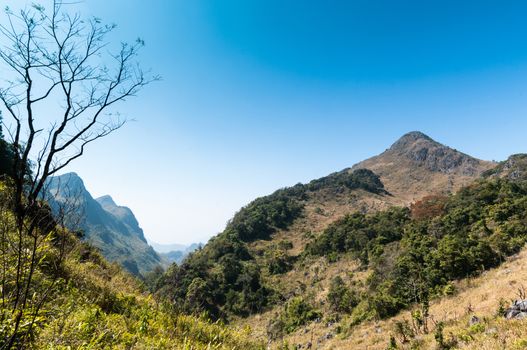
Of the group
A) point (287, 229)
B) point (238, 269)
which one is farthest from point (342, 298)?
point (287, 229)

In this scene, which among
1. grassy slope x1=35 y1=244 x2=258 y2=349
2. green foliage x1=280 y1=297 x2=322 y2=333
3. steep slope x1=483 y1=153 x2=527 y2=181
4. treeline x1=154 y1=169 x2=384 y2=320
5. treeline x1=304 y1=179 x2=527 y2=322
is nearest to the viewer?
grassy slope x1=35 y1=244 x2=258 y2=349

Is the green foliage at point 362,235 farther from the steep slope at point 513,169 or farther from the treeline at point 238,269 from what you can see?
the steep slope at point 513,169

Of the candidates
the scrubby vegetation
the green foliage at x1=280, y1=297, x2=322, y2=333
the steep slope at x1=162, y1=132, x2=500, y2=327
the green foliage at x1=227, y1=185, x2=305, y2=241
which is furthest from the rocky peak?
the scrubby vegetation

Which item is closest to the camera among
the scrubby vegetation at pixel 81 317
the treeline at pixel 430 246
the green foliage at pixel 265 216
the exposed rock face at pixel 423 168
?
the scrubby vegetation at pixel 81 317

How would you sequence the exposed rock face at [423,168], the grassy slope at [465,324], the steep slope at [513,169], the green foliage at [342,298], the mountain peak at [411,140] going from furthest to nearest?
the mountain peak at [411,140]
the exposed rock face at [423,168]
the steep slope at [513,169]
the green foliage at [342,298]
the grassy slope at [465,324]

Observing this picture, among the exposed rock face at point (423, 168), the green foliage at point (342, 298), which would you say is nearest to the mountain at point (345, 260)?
the green foliage at point (342, 298)

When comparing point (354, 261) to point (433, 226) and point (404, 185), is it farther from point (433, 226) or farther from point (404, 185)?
point (404, 185)

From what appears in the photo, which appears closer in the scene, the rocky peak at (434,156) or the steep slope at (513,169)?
the steep slope at (513,169)

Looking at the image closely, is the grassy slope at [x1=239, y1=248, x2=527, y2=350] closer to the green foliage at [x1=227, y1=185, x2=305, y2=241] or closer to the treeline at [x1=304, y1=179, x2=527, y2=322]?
the treeline at [x1=304, y1=179, x2=527, y2=322]

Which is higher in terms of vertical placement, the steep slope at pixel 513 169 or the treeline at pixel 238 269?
the steep slope at pixel 513 169

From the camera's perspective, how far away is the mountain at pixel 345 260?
64.8ft

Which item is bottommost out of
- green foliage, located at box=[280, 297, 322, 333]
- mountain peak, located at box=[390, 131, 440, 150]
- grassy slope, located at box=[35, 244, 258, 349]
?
green foliage, located at box=[280, 297, 322, 333]

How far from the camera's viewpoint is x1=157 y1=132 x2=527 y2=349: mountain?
19.8 meters

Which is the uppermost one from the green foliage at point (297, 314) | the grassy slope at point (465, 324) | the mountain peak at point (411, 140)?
the mountain peak at point (411, 140)
